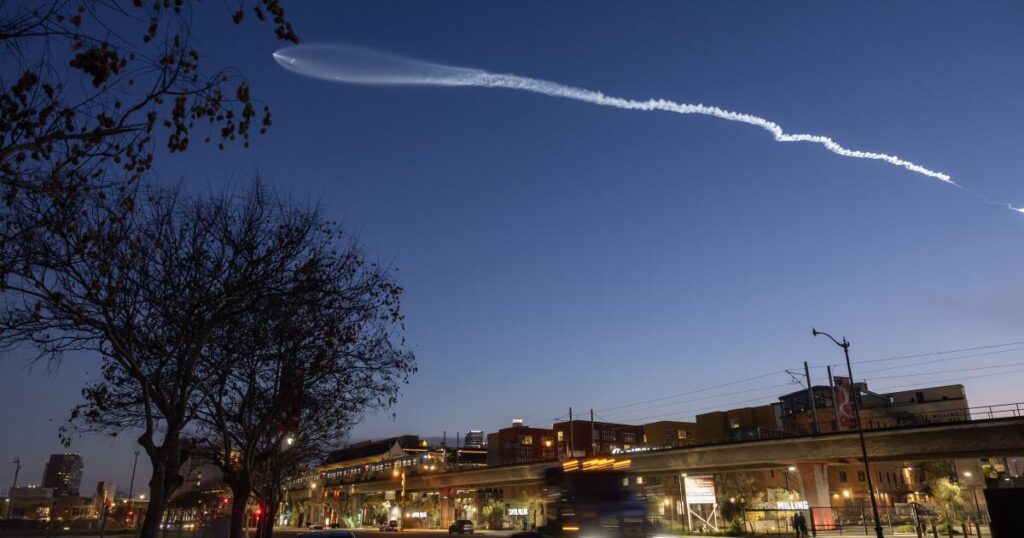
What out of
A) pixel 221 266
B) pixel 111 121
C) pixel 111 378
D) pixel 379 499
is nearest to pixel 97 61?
pixel 111 121

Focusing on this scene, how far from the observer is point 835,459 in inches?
2042

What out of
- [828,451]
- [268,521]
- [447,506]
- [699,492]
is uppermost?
[828,451]

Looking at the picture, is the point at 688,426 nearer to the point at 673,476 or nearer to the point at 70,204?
the point at 673,476

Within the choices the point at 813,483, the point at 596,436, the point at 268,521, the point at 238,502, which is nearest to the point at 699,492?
the point at 813,483

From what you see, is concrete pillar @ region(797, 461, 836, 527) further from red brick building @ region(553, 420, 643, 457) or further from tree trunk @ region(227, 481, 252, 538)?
red brick building @ region(553, 420, 643, 457)

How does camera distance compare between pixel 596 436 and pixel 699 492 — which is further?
pixel 596 436

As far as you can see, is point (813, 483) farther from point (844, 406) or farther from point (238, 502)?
point (238, 502)

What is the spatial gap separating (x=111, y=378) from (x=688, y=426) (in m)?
111

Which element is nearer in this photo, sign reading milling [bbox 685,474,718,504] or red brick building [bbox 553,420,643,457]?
sign reading milling [bbox 685,474,718,504]

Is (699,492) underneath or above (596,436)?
underneath

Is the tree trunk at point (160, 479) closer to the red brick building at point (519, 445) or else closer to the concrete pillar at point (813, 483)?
the concrete pillar at point (813, 483)

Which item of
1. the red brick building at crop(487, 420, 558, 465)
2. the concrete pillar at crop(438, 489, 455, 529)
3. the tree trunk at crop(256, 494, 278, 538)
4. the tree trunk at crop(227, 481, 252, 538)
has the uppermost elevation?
the red brick building at crop(487, 420, 558, 465)

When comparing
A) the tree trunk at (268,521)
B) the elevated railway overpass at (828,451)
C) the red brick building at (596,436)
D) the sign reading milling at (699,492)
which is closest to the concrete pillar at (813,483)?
the elevated railway overpass at (828,451)

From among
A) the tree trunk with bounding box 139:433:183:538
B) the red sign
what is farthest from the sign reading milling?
the tree trunk with bounding box 139:433:183:538
